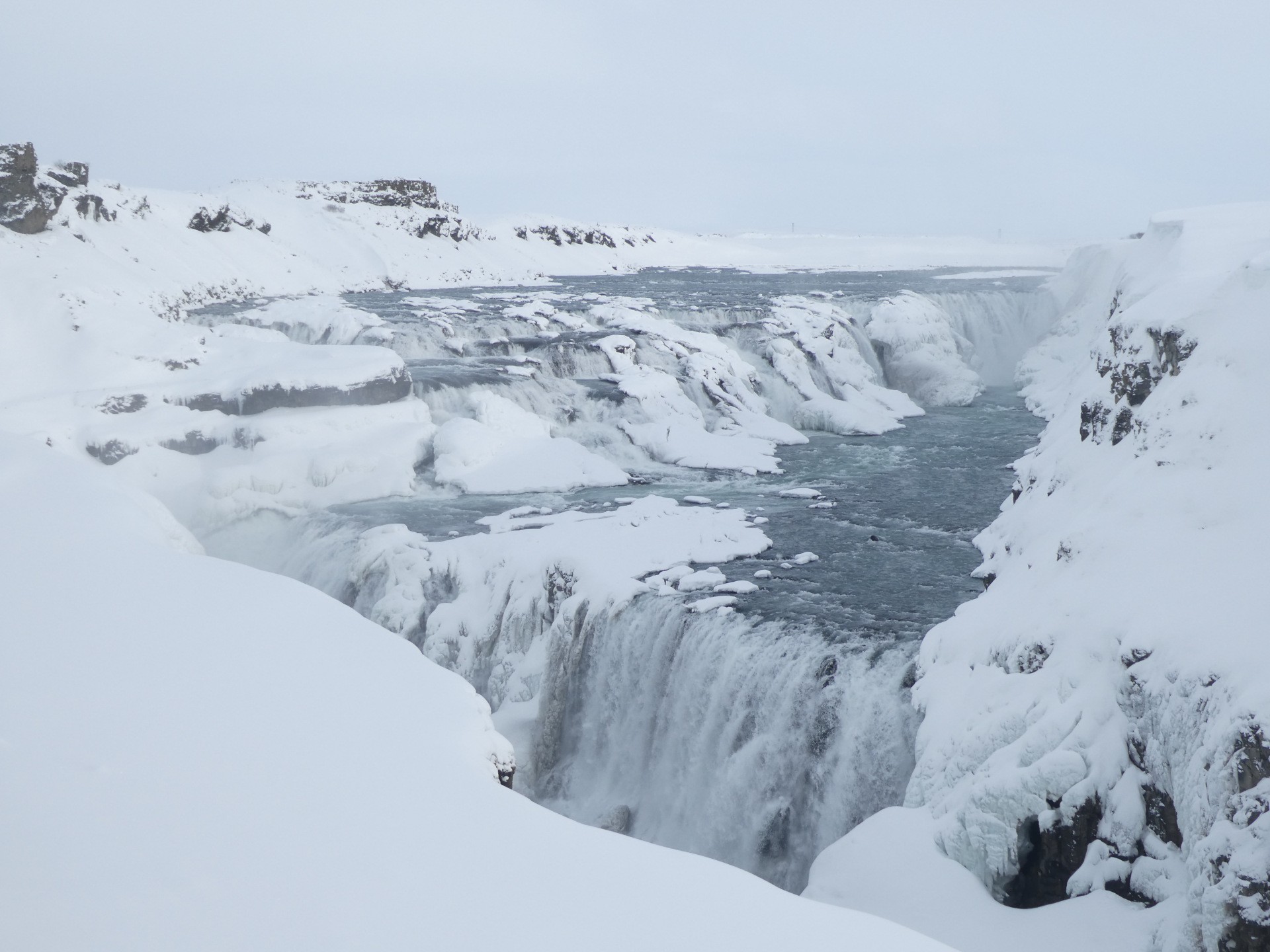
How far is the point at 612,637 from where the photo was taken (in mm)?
12406

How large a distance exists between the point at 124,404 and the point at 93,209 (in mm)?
18302

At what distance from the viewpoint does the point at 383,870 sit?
4.04 metres

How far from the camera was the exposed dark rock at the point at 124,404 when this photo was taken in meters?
18.1

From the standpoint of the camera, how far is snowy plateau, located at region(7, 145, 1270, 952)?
13.8 feet

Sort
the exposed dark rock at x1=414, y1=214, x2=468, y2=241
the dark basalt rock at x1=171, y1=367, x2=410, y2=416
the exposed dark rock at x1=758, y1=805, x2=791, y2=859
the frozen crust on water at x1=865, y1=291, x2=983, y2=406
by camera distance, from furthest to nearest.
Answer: the exposed dark rock at x1=414, y1=214, x2=468, y2=241 < the frozen crust on water at x1=865, y1=291, x2=983, y2=406 < the dark basalt rock at x1=171, y1=367, x2=410, y2=416 < the exposed dark rock at x1=758, y1=805, x2=791, y2=859

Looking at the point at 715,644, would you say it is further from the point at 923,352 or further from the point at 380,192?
the point at 380,192

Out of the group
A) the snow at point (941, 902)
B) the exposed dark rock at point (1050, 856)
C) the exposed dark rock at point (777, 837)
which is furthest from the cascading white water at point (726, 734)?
the exposed dark rock at point (1050, 856)

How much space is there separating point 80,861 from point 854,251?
3245 inches

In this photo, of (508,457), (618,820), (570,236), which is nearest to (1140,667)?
(618,820)

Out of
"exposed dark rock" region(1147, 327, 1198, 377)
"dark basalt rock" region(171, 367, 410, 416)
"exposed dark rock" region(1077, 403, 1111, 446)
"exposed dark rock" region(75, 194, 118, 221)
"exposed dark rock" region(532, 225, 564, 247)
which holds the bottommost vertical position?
"dark basalt rock" region(171, 367, 410, 416)

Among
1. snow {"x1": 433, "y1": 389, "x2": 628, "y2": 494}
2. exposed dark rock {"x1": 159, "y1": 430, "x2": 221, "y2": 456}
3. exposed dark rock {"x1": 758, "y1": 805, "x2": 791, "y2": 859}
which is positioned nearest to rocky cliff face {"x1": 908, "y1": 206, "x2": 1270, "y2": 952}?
exposed dark rock {"x1": 758, "y1": 805, "x2": 791, "y2": 859}

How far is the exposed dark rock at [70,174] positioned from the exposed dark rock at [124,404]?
17.5 m

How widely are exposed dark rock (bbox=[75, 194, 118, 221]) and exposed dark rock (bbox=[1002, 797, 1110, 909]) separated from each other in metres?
33.7

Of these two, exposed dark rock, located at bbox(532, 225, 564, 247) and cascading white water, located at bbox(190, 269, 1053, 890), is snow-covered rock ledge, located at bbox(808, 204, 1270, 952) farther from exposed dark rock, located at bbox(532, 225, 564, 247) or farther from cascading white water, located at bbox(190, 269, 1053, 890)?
exposed dark rock, located at bbox(532, 225, 564, 247)
